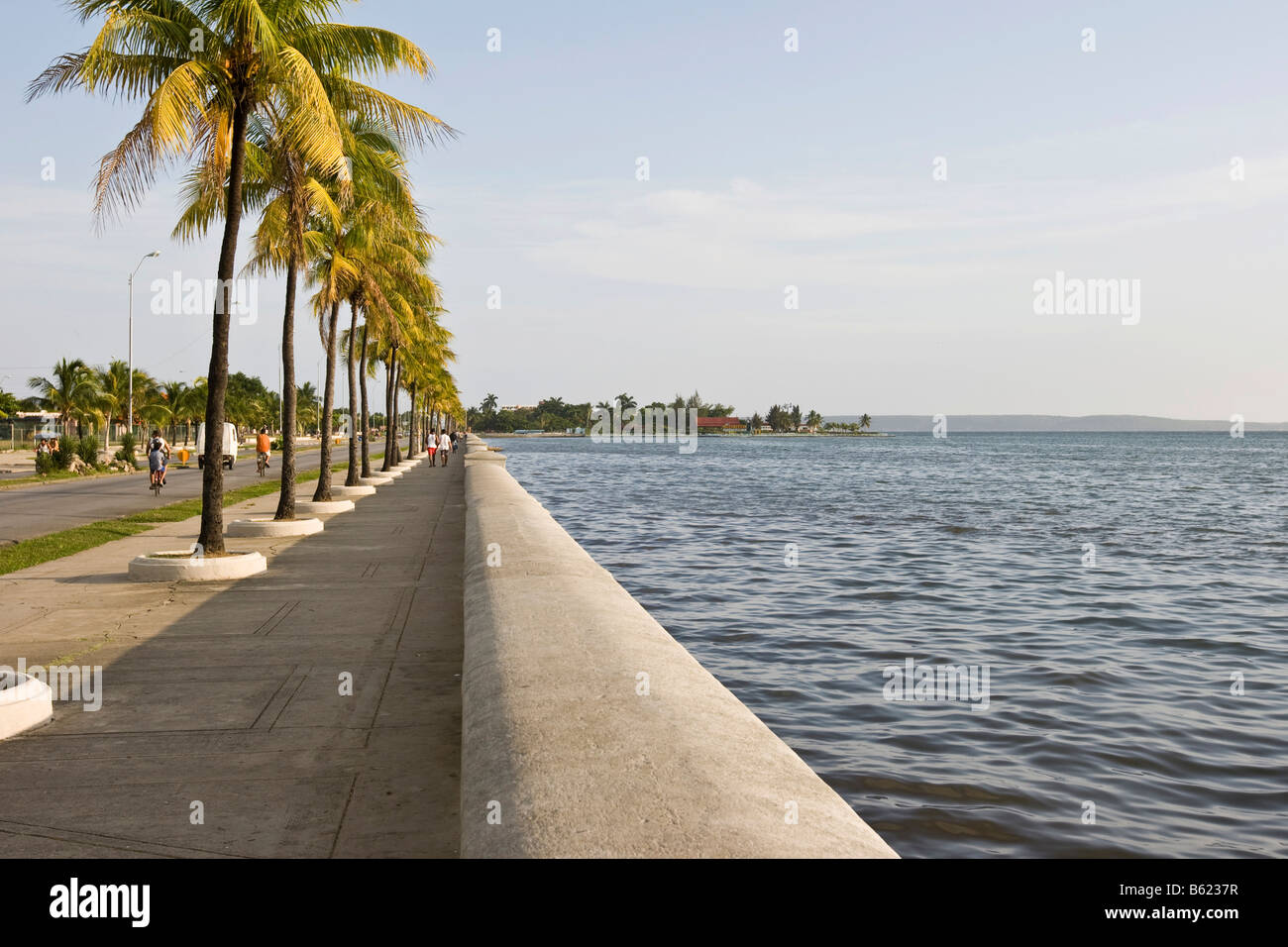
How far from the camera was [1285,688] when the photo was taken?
1050cm

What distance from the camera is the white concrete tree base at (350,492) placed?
89.5 ft

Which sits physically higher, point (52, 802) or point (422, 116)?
point (422, 116)

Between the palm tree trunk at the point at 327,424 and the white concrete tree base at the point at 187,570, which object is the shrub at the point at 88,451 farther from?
the white concrete tree base at the point at 187,570

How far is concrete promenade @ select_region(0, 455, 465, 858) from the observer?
4.75 metres

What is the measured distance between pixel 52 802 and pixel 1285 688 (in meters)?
10.6

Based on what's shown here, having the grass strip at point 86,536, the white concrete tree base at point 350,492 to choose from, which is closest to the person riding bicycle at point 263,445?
the grass strip at point 86,536

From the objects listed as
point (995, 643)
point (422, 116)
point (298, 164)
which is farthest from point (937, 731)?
point (298, 164)

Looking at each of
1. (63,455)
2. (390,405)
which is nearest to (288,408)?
(63,455)

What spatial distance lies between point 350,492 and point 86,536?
9.90 metres

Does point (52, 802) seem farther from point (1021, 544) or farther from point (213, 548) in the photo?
point (1021, 544)

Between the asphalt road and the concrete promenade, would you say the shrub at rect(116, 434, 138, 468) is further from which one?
the concrete promenade

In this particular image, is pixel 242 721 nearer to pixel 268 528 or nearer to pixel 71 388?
pixel 268 528

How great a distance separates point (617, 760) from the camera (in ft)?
13.9

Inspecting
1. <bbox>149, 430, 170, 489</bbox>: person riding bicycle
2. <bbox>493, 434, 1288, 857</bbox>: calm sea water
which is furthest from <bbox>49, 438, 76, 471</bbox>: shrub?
<bbox>493, 434, 1288, 857</bbox>: calm sea water
